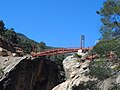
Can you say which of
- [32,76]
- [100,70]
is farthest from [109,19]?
[32,76]

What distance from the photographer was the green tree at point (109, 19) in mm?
13352

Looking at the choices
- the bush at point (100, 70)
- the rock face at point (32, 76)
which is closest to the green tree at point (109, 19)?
the bush at point (100, 70)

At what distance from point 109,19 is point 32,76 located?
19.9 meters

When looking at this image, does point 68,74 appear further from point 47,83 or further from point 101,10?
point 101,10

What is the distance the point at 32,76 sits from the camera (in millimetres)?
32750

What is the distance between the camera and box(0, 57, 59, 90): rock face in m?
29.7

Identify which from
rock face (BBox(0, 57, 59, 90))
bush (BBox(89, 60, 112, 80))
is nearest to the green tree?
bush (BBox(89, 60, 112, 80))

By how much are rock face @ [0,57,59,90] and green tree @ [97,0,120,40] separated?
16544mm

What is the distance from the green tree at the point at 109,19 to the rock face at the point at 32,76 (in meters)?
16.5

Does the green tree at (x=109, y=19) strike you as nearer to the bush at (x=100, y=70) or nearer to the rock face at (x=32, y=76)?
the bush at (x=100, y=70)

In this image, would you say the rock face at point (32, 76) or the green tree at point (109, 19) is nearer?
the green tree at point (109, 19)

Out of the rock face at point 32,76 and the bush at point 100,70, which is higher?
the rock face at point 32,76

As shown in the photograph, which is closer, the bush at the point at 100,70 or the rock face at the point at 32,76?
the bush at the point at 100,70

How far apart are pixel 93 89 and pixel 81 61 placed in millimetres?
15409
